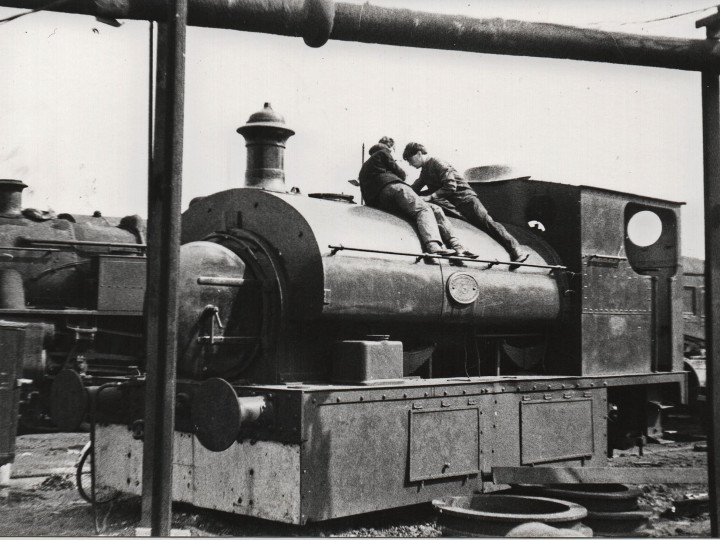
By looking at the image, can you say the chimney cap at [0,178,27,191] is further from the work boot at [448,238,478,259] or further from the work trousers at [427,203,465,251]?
the work boot at [448,238,478,259]

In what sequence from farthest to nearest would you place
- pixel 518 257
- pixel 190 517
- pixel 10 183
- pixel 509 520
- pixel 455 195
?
pixel 10 183, pixel 455 195, pixel 518 257, pixel 190 517, pixel 509 520

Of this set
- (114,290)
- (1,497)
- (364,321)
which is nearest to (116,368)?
(114,290)

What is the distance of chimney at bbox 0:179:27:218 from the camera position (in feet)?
42.4

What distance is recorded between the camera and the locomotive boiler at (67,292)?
38.8ft

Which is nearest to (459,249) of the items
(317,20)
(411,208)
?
(411,208)

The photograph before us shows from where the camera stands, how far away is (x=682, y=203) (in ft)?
33.6

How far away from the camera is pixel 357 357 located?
6.75m

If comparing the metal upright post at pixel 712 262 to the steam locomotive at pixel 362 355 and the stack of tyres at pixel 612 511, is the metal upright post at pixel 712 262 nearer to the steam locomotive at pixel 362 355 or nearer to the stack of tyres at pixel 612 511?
the stack of tyres at pixel 612 511

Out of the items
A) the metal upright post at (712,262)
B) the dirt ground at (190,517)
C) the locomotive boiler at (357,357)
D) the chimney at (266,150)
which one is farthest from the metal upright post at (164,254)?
the metal upright post at (712,262)

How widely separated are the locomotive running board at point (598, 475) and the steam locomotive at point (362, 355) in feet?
1.33

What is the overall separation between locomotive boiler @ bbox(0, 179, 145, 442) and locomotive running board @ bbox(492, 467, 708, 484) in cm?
658

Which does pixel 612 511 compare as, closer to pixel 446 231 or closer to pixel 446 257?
pixel 446 257

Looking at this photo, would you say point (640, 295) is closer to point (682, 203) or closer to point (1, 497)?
point (682, 203)

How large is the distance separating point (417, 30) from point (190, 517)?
394 cm
